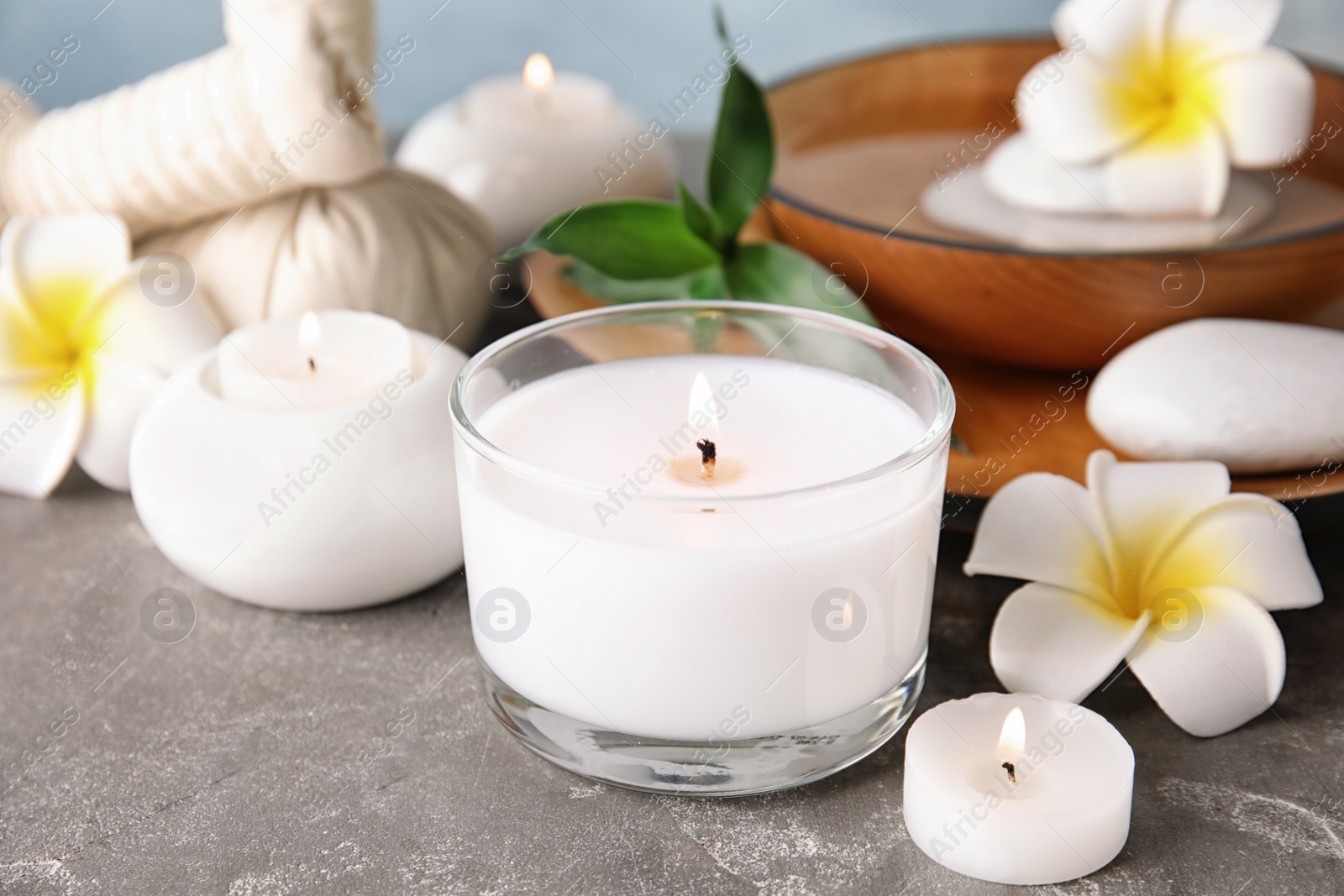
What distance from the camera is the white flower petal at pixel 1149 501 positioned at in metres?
0.60

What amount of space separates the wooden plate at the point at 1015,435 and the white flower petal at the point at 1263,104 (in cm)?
16

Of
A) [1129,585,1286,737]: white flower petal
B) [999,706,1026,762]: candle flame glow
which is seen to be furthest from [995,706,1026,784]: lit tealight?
[1129,585,1286,737]: white flower petal

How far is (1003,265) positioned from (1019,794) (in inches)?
11.4

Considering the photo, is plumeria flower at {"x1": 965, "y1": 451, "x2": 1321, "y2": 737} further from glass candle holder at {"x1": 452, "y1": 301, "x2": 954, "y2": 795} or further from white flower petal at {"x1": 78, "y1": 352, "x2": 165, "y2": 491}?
white flower petal at {"x1": 78, "y1": 352, "x2": 165, "y2": 491}

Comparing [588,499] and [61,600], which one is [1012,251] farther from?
[61,600]

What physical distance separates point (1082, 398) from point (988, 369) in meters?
0.06

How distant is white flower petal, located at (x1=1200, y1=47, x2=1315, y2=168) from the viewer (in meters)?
0.72

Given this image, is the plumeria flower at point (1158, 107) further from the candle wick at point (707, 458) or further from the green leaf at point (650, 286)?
the candle wick at point (707, 458)

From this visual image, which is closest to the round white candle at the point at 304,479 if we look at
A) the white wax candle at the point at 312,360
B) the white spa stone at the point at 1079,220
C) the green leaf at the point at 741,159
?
the white wax candle at the point at 312,360

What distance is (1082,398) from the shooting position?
752 mm

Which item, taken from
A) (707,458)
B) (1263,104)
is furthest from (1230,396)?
(707,458)

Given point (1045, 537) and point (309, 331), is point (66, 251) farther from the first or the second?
point (1045, 537)

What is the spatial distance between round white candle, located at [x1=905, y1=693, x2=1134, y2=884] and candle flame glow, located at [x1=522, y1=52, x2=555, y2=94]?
705 millimetres

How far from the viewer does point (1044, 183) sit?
770 millimetres
